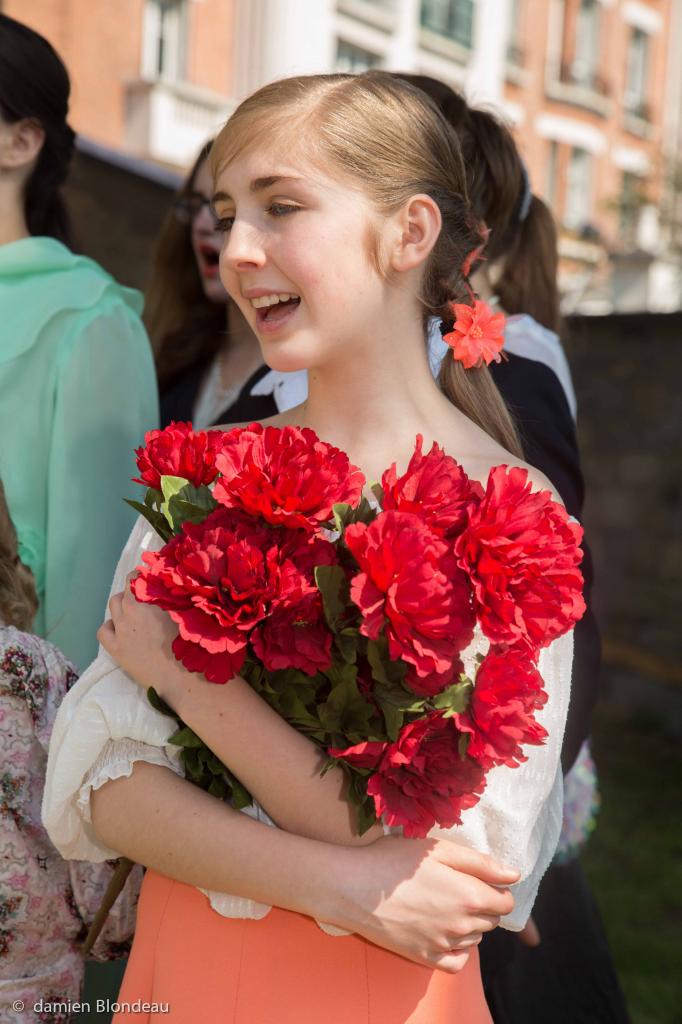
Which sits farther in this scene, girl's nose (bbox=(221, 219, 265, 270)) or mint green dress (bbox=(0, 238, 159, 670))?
mint green dress (bbox=(0, 238, 159, 670))

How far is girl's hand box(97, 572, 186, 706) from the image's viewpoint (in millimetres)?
1887

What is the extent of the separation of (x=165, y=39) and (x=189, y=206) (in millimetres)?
19129

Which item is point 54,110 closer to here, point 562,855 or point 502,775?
point 502,775

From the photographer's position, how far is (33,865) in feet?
7.14

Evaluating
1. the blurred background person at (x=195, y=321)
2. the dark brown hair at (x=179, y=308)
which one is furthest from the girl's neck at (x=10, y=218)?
the dark brown hair at (x=179, y=308)

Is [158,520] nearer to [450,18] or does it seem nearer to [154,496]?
[154,496]

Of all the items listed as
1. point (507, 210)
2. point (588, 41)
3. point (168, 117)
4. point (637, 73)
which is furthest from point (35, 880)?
point (637, 73)

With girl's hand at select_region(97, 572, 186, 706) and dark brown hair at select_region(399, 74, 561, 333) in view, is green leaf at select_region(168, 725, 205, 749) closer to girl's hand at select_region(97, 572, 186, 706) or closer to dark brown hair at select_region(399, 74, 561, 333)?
girl's hand at select_region(97, 572, 186, 706)

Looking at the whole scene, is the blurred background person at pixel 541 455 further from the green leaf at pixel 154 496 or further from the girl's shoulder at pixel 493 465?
the green leaf at pixel 154 496

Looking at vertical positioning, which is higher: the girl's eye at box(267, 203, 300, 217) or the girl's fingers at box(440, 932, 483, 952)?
the girl's eye at box(267, 203, 300, 217)

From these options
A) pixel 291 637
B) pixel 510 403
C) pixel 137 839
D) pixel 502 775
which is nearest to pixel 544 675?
pixel 502 775

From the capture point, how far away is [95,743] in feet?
6.25

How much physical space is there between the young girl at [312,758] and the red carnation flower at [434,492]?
26cm

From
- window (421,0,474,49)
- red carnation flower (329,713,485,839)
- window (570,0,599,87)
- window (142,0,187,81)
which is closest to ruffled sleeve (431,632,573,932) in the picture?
red carnation flower (329,713,485,839)
